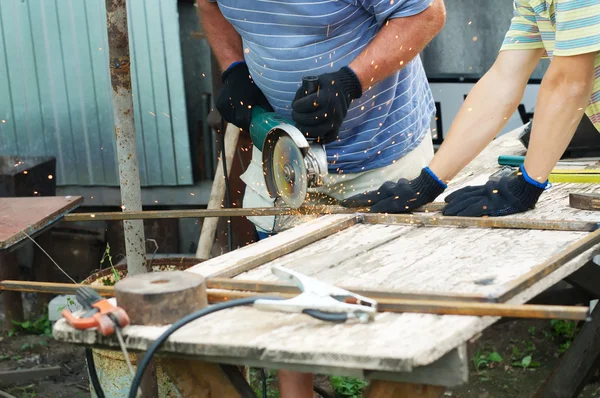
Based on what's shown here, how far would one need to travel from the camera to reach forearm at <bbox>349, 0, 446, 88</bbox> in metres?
2.92

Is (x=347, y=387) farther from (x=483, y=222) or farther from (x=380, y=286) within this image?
(x=380, y=286)

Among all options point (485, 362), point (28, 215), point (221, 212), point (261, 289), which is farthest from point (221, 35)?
point (485, 362)

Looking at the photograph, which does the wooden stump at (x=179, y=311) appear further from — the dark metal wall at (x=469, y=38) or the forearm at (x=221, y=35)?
the dark metal wall at (x=469, y=38)

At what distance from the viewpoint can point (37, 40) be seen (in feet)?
17.1

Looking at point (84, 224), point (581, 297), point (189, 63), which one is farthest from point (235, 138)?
point (581, 297)

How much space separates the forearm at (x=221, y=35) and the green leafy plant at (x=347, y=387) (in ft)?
5.48

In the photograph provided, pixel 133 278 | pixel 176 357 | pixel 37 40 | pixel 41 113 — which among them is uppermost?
pixel 37 40

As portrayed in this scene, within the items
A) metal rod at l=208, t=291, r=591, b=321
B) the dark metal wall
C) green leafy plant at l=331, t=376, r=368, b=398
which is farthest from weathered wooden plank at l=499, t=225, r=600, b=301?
the dark metal wall

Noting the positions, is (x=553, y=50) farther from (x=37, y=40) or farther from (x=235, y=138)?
(x=37, y=40)

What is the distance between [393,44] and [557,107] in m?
0.68

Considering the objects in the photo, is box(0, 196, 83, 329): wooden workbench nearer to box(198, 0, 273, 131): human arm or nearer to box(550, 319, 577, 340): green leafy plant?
box(198, 0, 273, 131): human arm

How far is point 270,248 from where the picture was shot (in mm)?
2281

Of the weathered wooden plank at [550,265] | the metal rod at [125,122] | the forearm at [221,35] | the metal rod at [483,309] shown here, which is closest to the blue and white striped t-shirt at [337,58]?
the forearm at [221,35]

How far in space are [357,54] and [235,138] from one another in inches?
57.7
